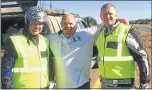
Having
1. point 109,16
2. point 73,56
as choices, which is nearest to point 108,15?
point 109,16

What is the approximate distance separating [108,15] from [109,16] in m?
0.02

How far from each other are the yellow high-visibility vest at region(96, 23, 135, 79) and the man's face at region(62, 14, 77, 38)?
1.33 feet

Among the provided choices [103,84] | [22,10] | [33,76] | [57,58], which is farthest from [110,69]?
[22,10]

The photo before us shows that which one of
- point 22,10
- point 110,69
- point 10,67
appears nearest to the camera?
point 10,67

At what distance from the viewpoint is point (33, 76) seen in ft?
13.0

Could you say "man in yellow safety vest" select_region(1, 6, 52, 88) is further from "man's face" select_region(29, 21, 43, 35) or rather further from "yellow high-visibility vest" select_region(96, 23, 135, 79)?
"yellow high-visibility vest" select_region(96, 23, 135, 79)

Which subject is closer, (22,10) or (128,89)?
(128,89)

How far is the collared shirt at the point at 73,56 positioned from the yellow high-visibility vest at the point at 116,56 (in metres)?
0.24

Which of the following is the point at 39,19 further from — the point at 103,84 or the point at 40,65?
the point at 103,84

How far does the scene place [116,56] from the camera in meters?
4.21

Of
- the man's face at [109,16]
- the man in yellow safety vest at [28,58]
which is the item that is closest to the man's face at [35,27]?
the man in yellow safety vest at [28,58]

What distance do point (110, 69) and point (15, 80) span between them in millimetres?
1156

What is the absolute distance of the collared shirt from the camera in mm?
4367

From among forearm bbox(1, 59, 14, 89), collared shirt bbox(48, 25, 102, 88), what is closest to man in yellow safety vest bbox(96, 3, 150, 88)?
collared shirt bbox(48, 25, 102, 88)
